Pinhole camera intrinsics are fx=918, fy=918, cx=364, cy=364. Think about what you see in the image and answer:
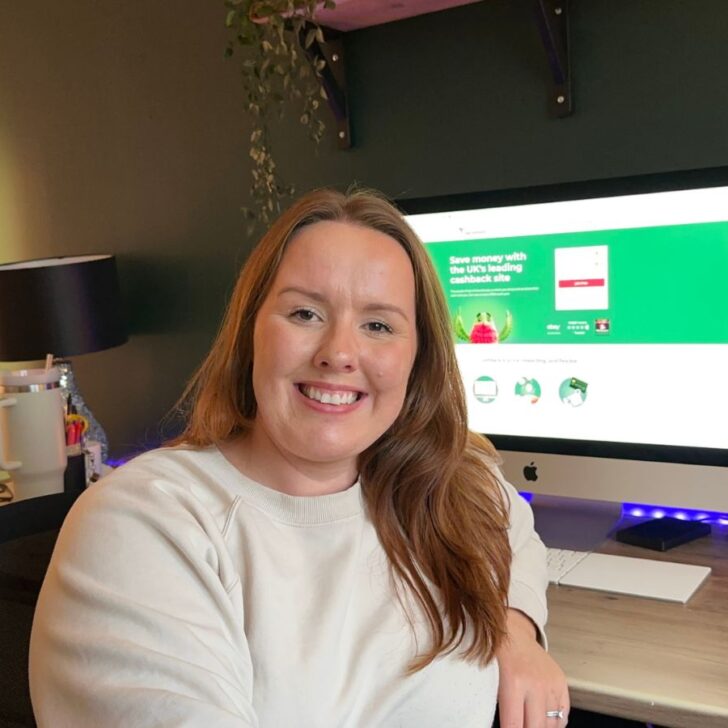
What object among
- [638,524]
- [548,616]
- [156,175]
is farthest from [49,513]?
[156,175]

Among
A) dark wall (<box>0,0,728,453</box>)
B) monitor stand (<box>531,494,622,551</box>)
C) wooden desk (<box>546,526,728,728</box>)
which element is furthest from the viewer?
dark wall (<box>0,0,728,453</box>)

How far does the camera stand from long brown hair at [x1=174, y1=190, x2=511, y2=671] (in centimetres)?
103

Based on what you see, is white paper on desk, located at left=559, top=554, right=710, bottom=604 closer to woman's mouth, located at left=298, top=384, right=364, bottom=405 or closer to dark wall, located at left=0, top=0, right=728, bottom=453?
woman's mouth, located at left=298, top=384, right=364, bottom=405

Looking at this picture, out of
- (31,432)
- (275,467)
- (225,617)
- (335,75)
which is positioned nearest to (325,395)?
(275,467)

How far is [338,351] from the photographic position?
0.99 m

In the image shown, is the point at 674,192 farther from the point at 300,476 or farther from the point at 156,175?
the point at 156,175

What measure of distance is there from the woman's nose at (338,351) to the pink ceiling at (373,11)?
0.76 metres

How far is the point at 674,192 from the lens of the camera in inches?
49.3

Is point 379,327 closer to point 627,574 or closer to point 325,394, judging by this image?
point 325,394

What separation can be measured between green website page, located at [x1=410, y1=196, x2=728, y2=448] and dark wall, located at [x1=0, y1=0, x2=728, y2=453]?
290mm

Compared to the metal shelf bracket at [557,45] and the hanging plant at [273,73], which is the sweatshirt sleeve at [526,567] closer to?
the metal shelf bracket at [557,45]

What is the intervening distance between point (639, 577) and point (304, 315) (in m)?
0.58

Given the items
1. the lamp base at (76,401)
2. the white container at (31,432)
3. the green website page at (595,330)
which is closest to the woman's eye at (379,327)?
the green website page at (595,330)

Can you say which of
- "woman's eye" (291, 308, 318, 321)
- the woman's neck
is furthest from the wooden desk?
"woman's eye" (291, 308, 318, 321)
